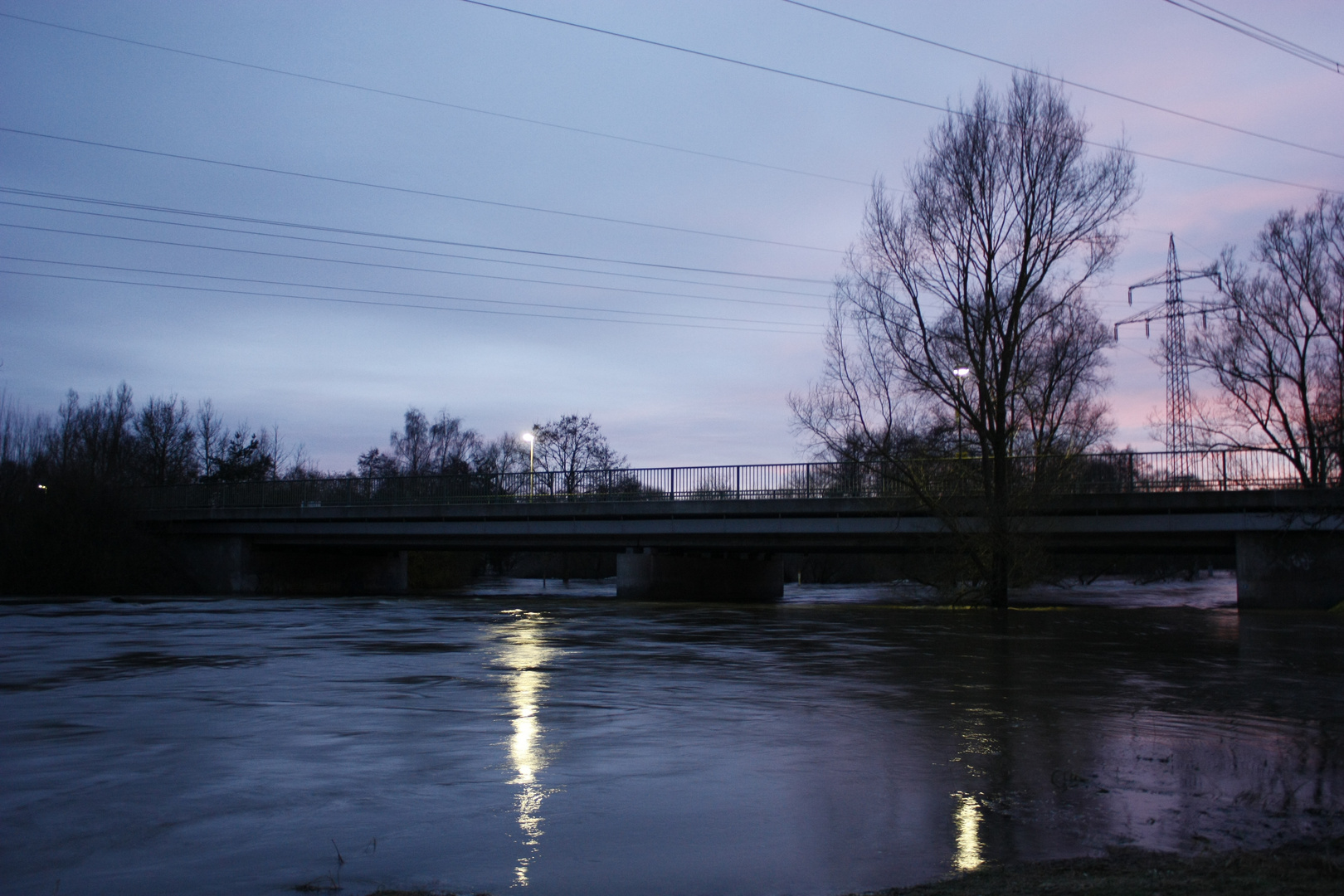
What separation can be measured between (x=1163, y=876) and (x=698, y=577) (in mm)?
43564

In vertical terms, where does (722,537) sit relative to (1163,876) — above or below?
above

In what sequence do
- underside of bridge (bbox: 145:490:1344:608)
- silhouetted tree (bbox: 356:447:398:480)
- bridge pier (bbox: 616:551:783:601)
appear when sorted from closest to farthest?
underside of bridge (bbox: 145:490:1344:608), bridge pier (bbox: 616:551:783:601), silhouetted tree (bbox: 356:447:398:480)

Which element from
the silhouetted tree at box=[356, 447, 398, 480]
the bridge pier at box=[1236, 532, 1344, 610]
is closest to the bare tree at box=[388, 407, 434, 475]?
the silhouetted tree at box=[356, 447, 398, 480]

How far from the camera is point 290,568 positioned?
188ft

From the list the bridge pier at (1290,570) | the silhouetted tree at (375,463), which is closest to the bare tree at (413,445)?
the silhouetted tree at (375,463)

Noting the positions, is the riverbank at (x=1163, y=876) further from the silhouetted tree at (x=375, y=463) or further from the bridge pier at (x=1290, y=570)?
the silhouetted tree at (x=375, y=463)

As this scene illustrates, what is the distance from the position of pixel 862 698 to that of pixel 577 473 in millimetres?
38276

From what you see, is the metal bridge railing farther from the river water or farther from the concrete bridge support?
the river water

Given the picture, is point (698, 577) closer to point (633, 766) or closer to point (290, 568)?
point (290, 568)

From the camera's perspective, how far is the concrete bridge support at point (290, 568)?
5438cm

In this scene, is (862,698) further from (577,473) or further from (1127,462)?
(577,473)

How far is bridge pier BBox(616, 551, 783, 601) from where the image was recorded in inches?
1807

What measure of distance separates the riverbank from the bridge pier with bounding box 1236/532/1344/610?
31779mm

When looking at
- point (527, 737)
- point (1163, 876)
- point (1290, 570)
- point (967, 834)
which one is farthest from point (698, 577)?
point (1163, 876)
